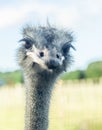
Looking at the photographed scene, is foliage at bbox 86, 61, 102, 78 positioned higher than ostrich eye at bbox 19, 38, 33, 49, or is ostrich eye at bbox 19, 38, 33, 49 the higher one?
foliage at bbox 86, 61, 102, 78

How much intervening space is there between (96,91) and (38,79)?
50.5 feet

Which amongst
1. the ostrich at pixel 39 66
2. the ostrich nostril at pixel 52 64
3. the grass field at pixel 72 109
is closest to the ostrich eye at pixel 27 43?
the ostrich at pixel 39 66

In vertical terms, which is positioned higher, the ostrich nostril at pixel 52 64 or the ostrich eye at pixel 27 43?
the ostrich eye at pixel 27 43

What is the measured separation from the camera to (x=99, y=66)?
32344 mm

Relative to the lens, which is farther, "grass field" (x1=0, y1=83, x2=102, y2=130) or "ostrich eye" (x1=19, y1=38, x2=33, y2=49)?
"grass field" (x1=0, y1=83, x2=102, y2=130)

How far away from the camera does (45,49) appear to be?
4.97 metres

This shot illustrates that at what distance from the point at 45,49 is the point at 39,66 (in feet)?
0.48

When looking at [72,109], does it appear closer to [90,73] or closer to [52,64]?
[90,73]

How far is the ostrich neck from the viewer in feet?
17.8

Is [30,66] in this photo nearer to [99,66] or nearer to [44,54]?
[44,54]

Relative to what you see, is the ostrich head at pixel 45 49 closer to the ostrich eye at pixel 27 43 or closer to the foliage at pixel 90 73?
the ostrich eye at pixel 27 43

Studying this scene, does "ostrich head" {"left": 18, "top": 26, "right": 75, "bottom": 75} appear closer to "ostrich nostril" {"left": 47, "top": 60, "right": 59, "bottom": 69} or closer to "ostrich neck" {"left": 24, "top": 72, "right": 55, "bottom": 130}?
"ostrich nostril" {"left": 47, "top": 60, "right": 59, "bottom": 69}

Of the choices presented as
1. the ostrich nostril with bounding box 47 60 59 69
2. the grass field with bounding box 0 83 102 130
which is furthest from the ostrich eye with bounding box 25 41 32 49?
the grass field with bounding box 0 83 102 130

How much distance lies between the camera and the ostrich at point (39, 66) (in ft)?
16.7
